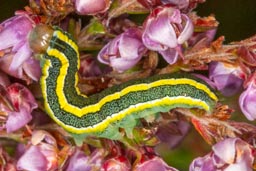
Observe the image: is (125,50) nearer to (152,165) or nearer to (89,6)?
(89,6)

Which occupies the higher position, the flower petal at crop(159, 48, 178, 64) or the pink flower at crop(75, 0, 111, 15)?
the pink flower at crop(75, 0, 111, 15)

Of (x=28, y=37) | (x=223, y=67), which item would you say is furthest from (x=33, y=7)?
(x=223, y=67)

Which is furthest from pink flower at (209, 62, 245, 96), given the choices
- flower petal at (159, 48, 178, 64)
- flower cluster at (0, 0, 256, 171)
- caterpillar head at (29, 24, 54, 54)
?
caterpillar head at (29, 24, 54, 54)

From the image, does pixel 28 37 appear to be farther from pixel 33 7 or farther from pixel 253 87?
pixel 253 87

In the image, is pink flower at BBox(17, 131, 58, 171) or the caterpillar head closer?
the caterpillar head

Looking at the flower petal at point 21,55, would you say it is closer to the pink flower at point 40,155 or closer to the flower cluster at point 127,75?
the flower cluster at point 127,75

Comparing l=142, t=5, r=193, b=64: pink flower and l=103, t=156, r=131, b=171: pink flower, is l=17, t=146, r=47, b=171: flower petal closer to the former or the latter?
l=103, t=156, r=131, b=171: pink flower
